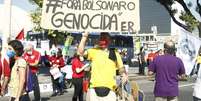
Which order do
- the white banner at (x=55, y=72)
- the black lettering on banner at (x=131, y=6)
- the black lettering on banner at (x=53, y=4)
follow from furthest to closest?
1. the white banner at (x=55, y=72)
2. the black lettering on banner at (x=131, y=6)
3. the black lettering on banner at (x=53, y=4)

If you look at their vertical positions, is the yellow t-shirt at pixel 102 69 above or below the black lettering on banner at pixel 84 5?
below

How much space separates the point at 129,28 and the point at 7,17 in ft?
45.2

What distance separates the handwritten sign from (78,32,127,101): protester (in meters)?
0.15

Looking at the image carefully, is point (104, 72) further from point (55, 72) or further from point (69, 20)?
point (55, 72)

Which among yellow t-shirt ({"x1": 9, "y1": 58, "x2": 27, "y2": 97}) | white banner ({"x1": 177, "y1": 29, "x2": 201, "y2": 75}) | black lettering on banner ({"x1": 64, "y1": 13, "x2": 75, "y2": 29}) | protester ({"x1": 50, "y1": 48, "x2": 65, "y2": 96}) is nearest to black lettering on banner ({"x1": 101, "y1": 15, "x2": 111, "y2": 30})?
black lettering on banner ({"x1": 64, "y1": 13, "x2": 75, "y2": 29})

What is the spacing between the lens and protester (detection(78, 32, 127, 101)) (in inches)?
311

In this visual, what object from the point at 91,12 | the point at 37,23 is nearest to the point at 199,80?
the point at 91,12

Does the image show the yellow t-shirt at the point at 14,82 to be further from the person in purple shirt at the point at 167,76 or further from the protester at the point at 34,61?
the protester at the point at 34,61

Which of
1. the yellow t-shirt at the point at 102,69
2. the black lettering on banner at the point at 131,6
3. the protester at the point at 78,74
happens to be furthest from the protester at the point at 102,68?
the protester at the point at 78,74

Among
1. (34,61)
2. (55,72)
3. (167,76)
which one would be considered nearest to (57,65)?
(55,72)

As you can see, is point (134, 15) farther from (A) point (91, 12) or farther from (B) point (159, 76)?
(B) point (159, 76)

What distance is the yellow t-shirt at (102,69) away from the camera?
7.88 m

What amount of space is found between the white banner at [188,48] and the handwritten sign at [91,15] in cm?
465

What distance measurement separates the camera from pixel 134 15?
26.8 feet
